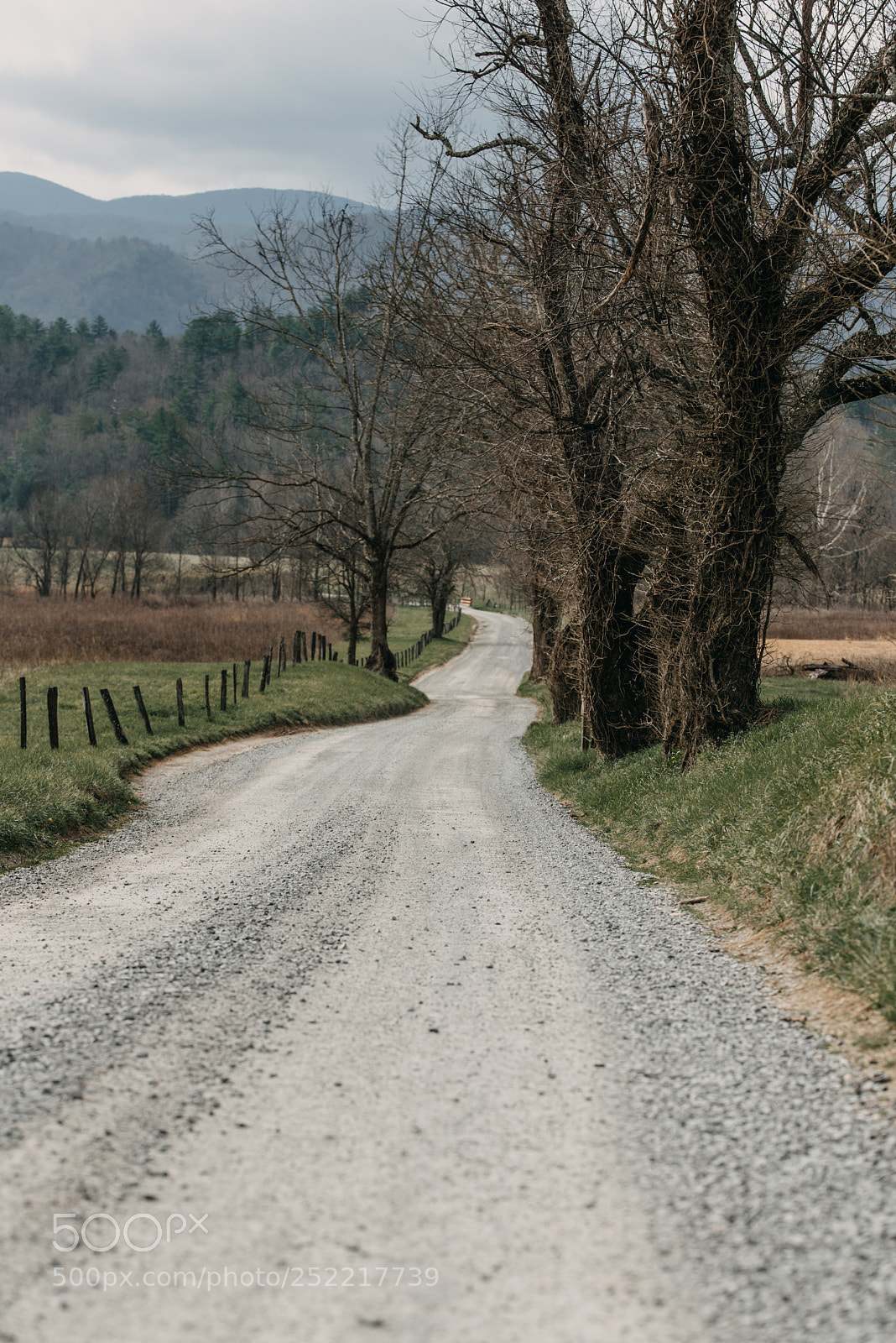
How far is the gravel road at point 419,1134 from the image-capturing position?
251cm

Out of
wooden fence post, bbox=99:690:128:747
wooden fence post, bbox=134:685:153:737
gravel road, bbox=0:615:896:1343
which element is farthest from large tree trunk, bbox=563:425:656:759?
wooden fence post, bbox=134:685:153:737

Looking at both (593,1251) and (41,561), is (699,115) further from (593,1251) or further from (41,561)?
(41,561)

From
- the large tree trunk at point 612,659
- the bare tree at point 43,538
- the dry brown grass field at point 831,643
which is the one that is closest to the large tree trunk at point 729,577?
the large tree trunk at point 612,659

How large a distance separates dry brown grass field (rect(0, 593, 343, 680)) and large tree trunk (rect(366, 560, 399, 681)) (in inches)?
168

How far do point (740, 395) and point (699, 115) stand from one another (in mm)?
2640

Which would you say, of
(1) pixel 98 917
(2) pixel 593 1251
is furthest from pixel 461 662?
(2) pixel 593 1251

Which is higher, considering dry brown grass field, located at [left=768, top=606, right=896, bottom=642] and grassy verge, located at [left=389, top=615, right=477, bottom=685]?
dry brown grass field, located at [left=768, top=606, right=896, bottom=642]

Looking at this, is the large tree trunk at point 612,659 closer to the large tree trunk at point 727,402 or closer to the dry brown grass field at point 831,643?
the dry brown grass field at point 831,643

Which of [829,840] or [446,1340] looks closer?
[446,1340]

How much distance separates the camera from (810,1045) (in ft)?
13.6

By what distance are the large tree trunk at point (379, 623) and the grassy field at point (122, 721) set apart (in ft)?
6.30

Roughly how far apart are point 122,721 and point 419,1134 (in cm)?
1637

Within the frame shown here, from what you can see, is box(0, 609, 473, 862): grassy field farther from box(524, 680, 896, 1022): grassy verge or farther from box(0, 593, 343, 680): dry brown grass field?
box(524, 680, 896, 1022): grassy verge

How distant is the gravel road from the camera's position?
251 cm
